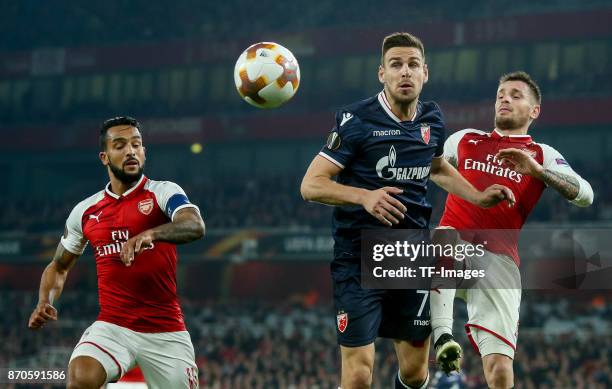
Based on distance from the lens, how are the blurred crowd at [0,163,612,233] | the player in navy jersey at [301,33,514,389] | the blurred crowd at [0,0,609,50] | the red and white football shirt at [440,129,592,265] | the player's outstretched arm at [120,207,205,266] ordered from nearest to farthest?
the player's outstretched arm at [120,207,205,266], the player in navy jersey at [301,33,514,389], the red and white football shirt at [440,129,592,265], the blurred crowd at [0,163,612,233], the blurred crowd at [0,0,609,50]

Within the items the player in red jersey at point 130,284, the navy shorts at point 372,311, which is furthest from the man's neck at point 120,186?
the navy shorts at point 372,311

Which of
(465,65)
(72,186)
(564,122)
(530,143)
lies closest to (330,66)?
(465,65)

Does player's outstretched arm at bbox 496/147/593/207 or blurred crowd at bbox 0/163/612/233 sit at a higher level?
blurred crowd at bbox 0/163/612/233

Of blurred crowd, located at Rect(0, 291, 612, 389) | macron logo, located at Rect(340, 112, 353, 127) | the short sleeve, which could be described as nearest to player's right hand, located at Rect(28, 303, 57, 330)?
the short sleeve

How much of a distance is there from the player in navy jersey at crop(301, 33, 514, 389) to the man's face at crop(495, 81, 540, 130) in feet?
2.58

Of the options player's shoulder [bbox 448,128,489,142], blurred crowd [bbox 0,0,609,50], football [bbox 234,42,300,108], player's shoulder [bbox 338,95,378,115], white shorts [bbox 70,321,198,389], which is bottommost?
white shorts [bbox 70,321,198,389]

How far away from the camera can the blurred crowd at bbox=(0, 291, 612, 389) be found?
19.4m

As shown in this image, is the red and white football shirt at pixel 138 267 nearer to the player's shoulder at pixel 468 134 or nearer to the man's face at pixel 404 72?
the man's face at pixel 404 72

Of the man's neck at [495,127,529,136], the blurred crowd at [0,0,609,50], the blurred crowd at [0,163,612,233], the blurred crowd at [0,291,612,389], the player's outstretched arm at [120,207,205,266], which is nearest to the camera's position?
the player's outstretched arm at [120,207,205,266]

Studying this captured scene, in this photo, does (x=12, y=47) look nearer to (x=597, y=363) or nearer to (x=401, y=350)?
(x=597, y=363)

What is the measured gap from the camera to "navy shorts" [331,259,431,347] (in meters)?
5.93

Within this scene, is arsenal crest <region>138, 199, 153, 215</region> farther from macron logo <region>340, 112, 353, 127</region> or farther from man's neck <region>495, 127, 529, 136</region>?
man's neck <region>495, 127, 529, 136</region>

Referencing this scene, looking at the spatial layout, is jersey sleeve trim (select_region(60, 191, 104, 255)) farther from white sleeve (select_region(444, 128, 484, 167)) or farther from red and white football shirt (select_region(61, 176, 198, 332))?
white sleeve (select_region(444, 128, 484, 167))

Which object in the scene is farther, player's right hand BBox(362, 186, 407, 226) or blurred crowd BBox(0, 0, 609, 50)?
blurred crowd BBox(0, 0, 609, 50)
